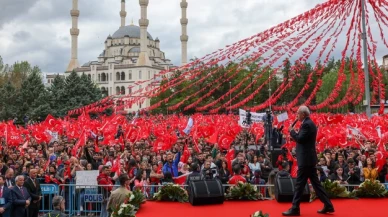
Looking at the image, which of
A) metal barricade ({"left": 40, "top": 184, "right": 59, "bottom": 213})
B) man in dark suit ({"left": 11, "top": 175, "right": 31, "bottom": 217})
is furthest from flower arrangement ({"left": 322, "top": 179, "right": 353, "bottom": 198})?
metal barricade ({"left": 40, "top": 184, "right": 59, "bottom": 213})

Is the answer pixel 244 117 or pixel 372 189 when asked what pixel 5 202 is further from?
pixel 244 117

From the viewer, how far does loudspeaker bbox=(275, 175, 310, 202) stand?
837 cm

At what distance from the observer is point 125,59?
360 ft

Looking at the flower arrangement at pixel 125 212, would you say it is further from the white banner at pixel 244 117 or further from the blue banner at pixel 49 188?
the white banner at pixel 244 117

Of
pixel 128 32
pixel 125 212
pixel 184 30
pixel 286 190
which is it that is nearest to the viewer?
pixel 125 212

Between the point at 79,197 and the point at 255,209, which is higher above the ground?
the point at 255,209

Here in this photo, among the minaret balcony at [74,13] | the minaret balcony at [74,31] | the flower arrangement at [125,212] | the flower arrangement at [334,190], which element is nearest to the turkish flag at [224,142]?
the flower arrangement at [334,190]

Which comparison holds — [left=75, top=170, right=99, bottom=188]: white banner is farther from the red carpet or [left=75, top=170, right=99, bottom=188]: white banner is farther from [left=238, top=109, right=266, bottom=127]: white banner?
[left=238, top=109, right=266, bottom=127]: white banner

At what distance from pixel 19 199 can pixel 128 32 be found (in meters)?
110

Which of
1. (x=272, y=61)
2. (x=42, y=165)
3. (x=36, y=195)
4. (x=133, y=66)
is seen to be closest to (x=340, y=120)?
(x=272, y=61)

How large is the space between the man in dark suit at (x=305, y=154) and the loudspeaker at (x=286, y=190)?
1.00 metres

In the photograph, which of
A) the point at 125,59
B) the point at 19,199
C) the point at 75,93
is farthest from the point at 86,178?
the point at 125,59

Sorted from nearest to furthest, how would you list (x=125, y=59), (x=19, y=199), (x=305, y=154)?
(x=305, y=154) < (x=19, y=199) < (x=125, y=59)

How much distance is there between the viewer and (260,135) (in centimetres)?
2256
